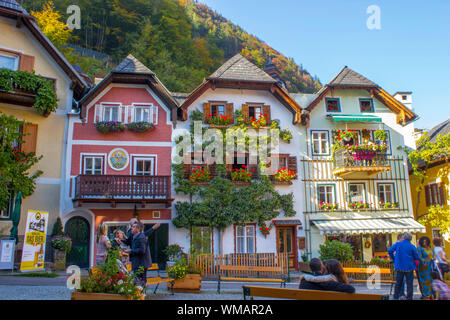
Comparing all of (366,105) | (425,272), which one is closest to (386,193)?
(366,105)

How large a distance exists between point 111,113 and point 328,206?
13.1 m

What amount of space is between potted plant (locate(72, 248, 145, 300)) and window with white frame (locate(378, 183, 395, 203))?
1903 cm

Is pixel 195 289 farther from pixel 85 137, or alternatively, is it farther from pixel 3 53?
pixel 3 53

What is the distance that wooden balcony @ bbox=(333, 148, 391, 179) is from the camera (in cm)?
2228

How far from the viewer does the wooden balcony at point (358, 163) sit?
2228 centimetres

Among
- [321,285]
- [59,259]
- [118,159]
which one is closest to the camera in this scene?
[321,285]

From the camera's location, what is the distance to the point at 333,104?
971 inches

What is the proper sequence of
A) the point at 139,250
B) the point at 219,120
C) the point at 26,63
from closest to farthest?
1. the point at 139,250
2. the point at 26,63
3. the point at 219,120

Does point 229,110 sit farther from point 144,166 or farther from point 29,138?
point 29,138

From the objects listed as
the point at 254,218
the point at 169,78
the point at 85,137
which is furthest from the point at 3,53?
the point at 169,78

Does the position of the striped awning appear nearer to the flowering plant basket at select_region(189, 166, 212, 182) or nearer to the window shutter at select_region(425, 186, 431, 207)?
the window shutter at select_region(425, 186, 431, 207)

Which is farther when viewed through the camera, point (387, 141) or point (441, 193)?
point (441, 193)

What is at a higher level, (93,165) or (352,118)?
(352,118)

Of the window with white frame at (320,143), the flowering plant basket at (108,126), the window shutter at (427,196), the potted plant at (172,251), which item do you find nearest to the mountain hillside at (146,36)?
the window with white frame at (320,143)
